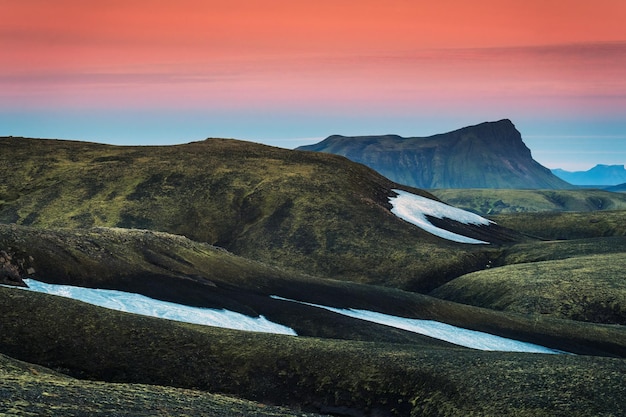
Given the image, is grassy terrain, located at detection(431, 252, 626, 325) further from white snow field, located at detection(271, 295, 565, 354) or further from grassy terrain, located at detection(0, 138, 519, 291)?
white snow field, located at detection(271, 295, 565, 354)

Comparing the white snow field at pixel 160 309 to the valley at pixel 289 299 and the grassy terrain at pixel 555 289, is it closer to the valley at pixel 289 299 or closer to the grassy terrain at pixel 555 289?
the valley at pixel 289 299

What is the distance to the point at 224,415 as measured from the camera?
3331 centimetres

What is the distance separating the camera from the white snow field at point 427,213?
552ft

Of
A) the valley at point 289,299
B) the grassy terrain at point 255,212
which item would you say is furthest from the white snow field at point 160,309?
the grassy terrain at point 255,212

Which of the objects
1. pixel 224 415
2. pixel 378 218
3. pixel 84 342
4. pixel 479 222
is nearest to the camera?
pixel 224 415

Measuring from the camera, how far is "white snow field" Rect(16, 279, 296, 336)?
64938mm

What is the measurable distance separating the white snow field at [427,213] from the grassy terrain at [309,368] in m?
116

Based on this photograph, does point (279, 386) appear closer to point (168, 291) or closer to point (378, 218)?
point (168, 291)

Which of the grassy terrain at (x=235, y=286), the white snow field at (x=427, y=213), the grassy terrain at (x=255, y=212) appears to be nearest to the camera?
the grassy terrain at (x=235, y=286)

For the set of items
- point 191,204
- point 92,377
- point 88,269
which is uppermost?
point 191,204

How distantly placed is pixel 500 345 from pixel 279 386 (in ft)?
126

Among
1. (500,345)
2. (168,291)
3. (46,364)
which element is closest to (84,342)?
(46,364)

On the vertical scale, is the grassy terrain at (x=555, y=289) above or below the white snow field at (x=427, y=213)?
below

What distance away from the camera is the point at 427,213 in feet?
607
